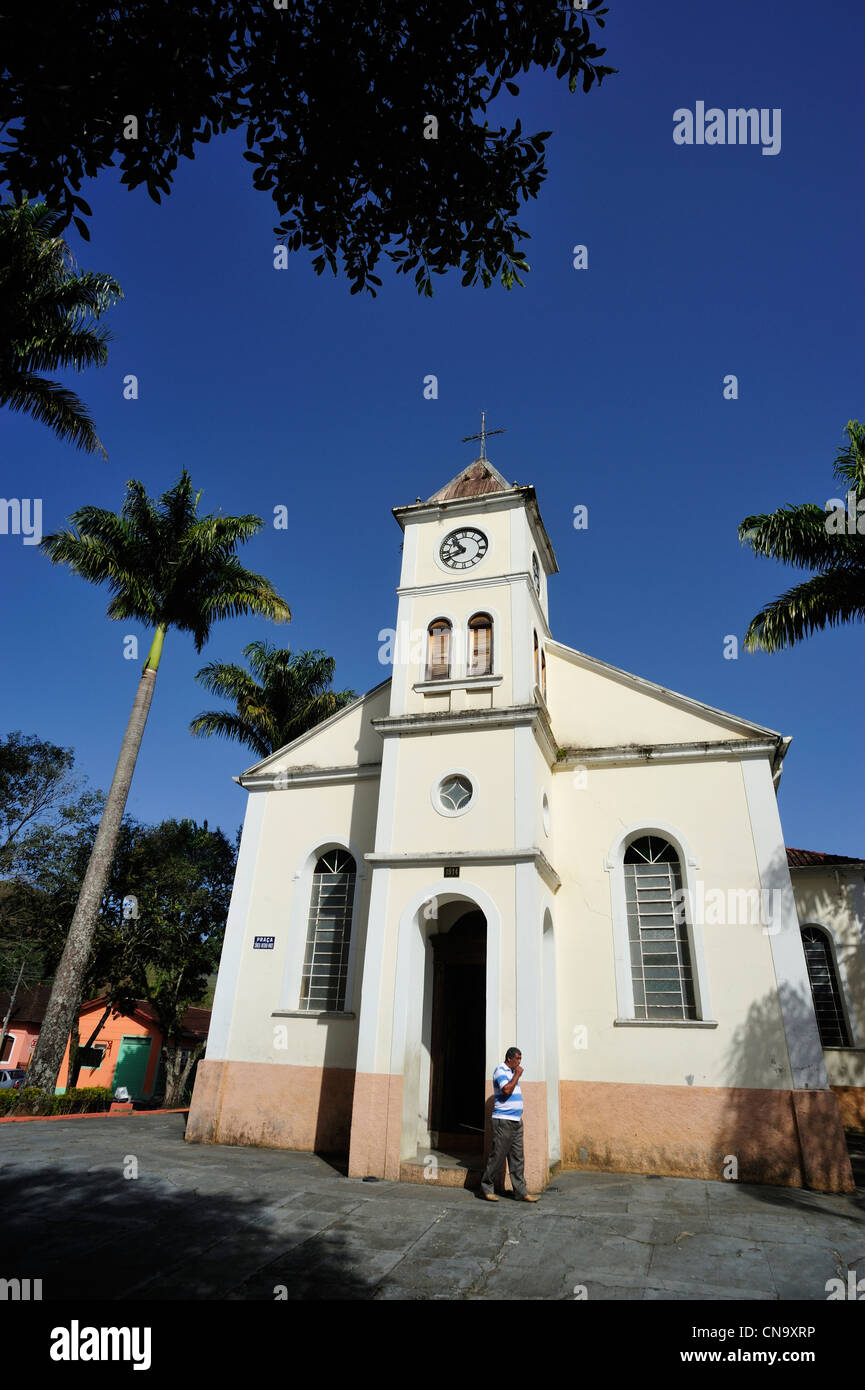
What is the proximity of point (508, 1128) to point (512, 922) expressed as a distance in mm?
2631

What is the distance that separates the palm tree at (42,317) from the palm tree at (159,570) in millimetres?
3668

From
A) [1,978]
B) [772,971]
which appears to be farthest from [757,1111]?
[1,978]

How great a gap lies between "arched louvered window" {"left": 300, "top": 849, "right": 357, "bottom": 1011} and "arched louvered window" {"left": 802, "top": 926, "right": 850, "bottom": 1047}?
10794mm

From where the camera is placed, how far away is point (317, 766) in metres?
14.7

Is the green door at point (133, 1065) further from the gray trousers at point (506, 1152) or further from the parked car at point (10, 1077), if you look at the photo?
the gray trousers at point (506, 1152)

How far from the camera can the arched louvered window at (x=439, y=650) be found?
13.5 metres

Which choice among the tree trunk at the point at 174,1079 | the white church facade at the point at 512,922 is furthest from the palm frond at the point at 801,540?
the tree trunk at the point at 174,1079

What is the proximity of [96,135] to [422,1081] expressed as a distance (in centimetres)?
1195

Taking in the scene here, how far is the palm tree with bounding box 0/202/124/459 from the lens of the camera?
13.5m

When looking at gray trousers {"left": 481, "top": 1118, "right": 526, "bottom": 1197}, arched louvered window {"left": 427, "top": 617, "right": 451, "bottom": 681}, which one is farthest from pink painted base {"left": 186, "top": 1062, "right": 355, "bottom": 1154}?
arched louvered window {"left": 427, "top": 617, "right": 451, "bottom": 681}

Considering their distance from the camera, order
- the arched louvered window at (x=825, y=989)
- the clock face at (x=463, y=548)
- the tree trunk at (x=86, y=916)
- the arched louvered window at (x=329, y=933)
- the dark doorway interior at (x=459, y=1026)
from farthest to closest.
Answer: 1. the arched louvered window at (x=825, y=989)
2. the tree trunk at (x=86, y=916)
3. the clock face at (x=463, y=548)
4. the arched louvered window at (x=329, y=933)
5. the dark doorway interior at (x=459, y=1026)

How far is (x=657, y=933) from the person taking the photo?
12023 mm

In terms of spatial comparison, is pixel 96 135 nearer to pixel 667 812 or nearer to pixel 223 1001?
pixel 667 812
